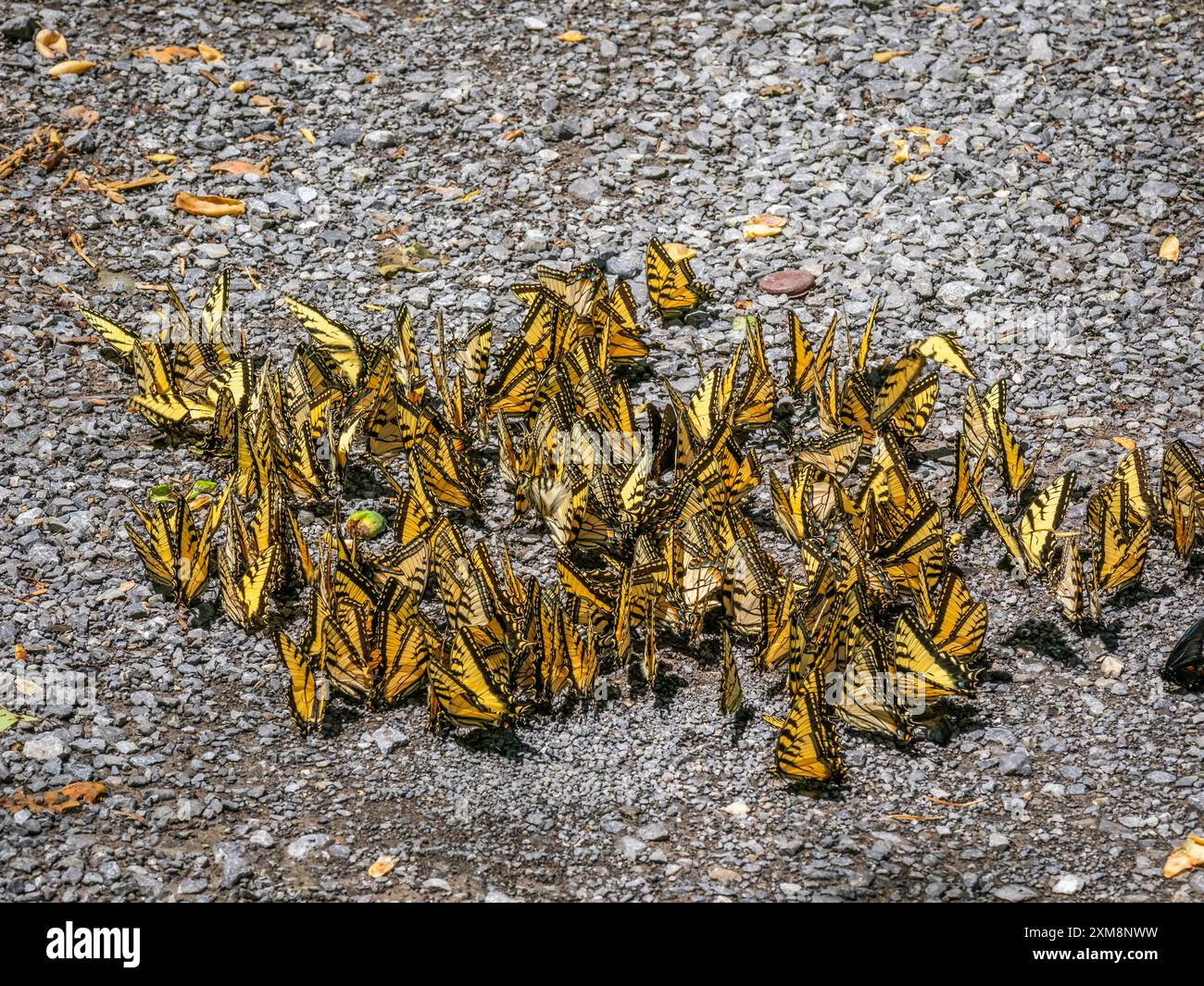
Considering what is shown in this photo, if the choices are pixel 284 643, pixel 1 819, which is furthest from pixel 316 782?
pixel 1 819

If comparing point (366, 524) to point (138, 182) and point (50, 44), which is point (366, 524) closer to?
point (138, 182)

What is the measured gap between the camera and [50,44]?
21.6 feet

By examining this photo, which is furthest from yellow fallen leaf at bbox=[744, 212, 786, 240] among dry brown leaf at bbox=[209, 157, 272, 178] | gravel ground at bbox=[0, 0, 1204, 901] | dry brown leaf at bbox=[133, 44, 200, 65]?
dry brown leaf at bbox=[133, 44, 200, 65]

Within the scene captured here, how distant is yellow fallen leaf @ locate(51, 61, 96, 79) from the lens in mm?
6414

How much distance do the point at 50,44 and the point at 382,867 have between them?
5.15 meters

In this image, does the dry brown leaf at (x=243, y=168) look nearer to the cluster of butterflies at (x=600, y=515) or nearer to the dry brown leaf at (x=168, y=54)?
the dry brown leaf at (x=168, y=54)

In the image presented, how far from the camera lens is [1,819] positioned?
3.28 meters

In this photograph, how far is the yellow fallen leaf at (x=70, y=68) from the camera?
6.41 m

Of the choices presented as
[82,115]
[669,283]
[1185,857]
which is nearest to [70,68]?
[82,115]

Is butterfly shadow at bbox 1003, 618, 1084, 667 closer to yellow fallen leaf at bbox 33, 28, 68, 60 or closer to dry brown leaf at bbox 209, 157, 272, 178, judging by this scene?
dry brown leaf at bbox 209, 157, 272, 178

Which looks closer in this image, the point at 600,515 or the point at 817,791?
the point at 817,791

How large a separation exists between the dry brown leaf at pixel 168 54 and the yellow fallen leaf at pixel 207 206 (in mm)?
1136

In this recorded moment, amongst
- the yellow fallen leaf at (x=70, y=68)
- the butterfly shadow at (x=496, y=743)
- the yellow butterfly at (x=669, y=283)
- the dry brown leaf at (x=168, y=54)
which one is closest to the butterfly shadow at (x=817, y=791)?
the butterfly shadow at (x=496, y=743)

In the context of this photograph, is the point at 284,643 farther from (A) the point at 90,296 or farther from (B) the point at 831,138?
(B) the point at 831,138
